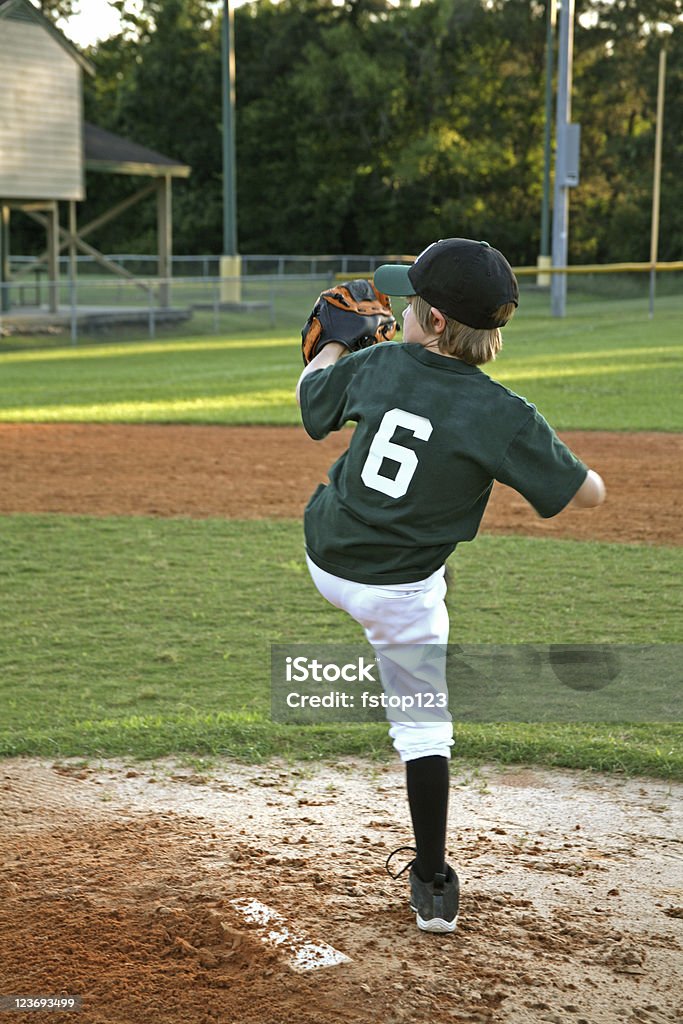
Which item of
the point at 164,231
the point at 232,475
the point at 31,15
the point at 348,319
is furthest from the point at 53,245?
the point at 348,319

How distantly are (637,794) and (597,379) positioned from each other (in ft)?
40.1

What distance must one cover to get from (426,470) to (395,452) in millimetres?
81

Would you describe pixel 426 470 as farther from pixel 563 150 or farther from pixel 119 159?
pixel 119 159

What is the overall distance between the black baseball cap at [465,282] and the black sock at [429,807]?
1031mm

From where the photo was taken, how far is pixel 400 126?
4675 centimetres

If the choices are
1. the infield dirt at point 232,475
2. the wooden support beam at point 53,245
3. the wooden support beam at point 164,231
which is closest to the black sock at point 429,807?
the infield dirt at point 232,475

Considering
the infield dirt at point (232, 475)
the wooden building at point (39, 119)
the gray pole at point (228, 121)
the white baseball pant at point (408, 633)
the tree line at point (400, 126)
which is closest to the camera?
the white baseball pant at point (408, 633)

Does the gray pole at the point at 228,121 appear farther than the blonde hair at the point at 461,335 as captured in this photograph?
Yes

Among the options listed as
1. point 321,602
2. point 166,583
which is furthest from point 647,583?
point 166,583

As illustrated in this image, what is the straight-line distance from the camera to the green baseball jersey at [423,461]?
2695 millimetres

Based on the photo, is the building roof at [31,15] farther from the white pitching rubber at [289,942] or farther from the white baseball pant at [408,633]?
the white pitching rubber at [289,942]

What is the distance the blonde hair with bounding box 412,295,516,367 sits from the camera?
2.73 metres

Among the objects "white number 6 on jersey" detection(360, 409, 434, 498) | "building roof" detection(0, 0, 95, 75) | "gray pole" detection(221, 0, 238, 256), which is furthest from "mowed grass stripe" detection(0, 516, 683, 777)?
"gray pole" detection(221, 0, 238, 256)

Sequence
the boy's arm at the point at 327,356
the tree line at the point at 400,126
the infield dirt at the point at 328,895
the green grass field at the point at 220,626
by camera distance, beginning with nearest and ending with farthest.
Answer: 1. the infield dirt at the point at 328,895
2. the boy's arm at the point at 327,356
3. the green grass field at the point at 220,626
4. the tree line at the point at 400,126
